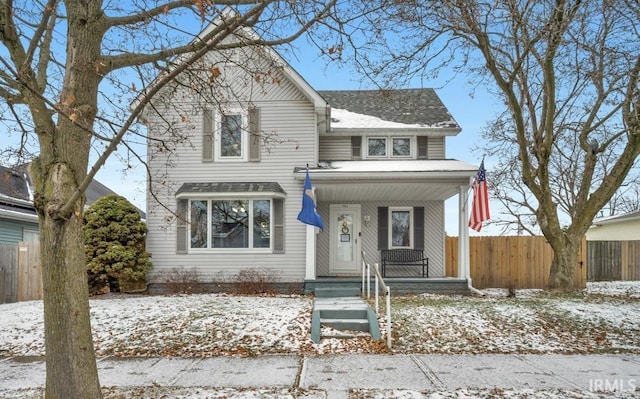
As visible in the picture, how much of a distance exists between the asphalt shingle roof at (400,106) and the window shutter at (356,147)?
50.9 inches

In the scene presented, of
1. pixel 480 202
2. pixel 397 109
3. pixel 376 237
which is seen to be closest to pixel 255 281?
pixel 376 237

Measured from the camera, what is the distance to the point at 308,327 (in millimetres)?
8039

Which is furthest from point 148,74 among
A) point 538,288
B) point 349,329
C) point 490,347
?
point 538,288

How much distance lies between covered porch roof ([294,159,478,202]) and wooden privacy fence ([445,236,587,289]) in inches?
122

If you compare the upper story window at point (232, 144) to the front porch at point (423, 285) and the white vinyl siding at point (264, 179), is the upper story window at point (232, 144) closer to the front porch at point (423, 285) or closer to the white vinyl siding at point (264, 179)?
the white vinyl siding at point (264, 179)

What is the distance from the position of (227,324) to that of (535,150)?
33.1 ft

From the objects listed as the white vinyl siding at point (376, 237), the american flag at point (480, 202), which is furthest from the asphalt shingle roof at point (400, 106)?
the american flag at point (480, 202)

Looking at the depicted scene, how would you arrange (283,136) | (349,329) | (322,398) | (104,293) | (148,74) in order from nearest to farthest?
(322,398) < (148,74) < (349,329) < (104,293) < (283,136)

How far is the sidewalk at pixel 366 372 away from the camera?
17.7 feet

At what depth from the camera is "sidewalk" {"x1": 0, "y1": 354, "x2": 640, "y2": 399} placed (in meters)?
5.39

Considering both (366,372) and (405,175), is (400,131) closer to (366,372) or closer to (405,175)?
(405,175)

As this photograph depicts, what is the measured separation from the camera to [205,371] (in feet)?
19.8

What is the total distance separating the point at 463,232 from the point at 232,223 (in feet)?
21.1

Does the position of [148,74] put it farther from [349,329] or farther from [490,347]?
[490,347]
